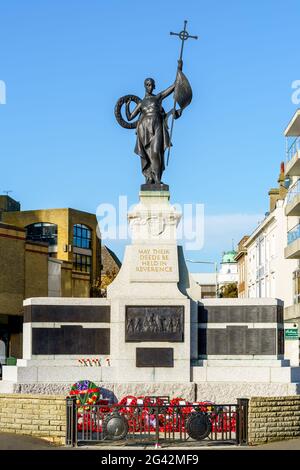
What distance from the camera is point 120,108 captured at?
2736cm

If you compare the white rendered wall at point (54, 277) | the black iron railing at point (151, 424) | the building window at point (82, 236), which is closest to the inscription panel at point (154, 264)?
the black iron railing at point (151, 424)

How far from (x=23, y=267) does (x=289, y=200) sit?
2025 cm

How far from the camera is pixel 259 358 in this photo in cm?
2498

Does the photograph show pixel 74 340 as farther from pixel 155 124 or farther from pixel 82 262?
pixel 82 262

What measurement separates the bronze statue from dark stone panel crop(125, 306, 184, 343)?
3.73 metres

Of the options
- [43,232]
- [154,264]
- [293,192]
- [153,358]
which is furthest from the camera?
[43,232]

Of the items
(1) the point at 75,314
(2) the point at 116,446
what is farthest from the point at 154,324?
(2) the point at 116,446

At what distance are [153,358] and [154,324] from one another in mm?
871

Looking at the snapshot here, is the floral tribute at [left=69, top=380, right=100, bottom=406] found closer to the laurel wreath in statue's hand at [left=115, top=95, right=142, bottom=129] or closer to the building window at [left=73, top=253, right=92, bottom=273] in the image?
the laurel wreath in statue's hand at [left=115, top=95, right=142, bottom=129]

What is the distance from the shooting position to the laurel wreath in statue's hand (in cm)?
2725

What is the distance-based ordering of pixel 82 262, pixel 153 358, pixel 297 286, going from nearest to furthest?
pixel 153 358, pixel 297 286, pixel 82 262
